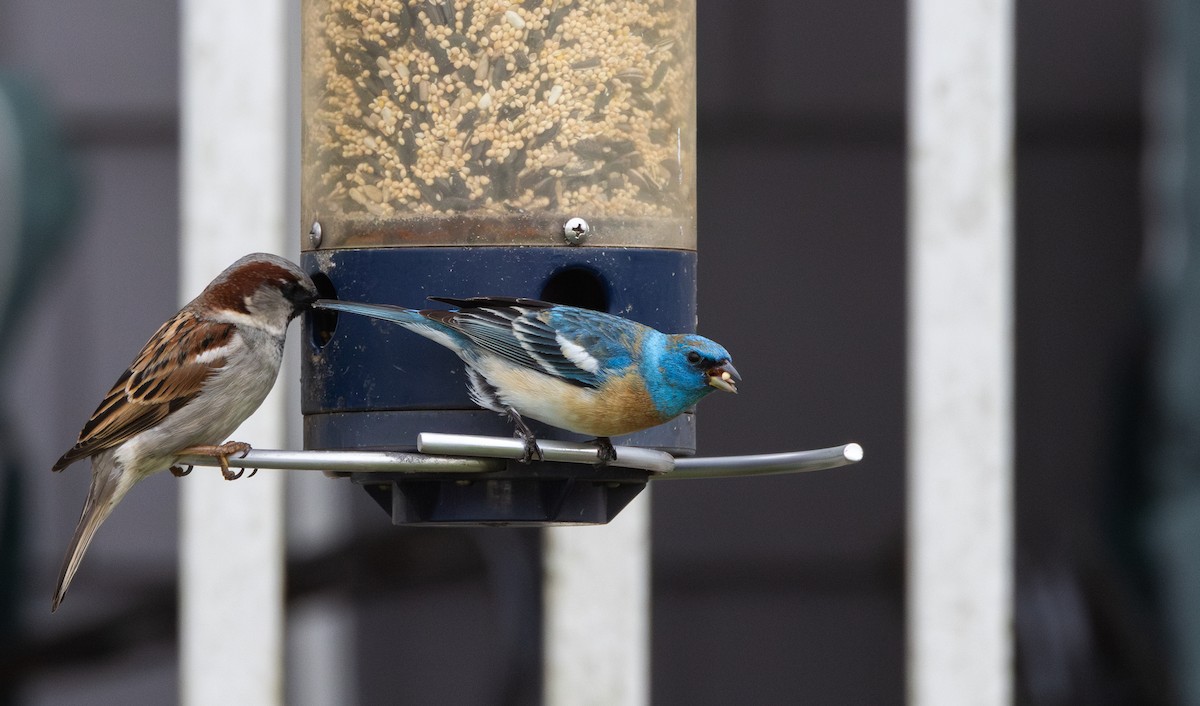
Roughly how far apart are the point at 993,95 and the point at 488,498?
3.80 m

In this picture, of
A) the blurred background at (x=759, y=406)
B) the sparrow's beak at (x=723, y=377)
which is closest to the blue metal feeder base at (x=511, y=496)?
the sparrow's beak at (x=723, y=377)

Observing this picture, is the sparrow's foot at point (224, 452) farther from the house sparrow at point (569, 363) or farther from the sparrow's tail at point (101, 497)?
the house sparrow at point (569, 363)

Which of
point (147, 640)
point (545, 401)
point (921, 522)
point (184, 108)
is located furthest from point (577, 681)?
point (545, 401)

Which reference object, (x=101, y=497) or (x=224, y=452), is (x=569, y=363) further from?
(x=101, y=497)

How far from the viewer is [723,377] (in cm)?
410

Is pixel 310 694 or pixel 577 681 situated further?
pixel 310 694

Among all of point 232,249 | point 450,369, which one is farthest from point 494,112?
point 232,249

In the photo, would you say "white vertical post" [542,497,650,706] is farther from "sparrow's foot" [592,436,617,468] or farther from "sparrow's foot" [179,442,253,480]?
"sparrow's foot" [592,436,617,468]

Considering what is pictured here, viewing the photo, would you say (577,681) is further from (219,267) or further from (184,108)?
(184,108)

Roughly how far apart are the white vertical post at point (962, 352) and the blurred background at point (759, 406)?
0.72m

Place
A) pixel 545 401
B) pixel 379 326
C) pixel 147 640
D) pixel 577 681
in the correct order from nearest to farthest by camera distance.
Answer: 1. pixel 545 401
2. pixel 379 326
3. pixel 577 681
4. pixel 147 640

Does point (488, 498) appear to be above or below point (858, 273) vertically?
below

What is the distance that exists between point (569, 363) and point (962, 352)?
3490 mm

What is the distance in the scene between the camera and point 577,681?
700cm
